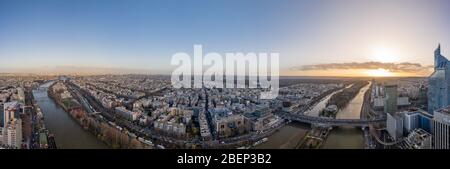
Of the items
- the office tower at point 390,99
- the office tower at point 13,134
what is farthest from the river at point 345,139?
the office tower at point 13,134

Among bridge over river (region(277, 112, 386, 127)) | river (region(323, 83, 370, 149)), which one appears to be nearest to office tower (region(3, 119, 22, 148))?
river (region(323, 83, 370, 149))

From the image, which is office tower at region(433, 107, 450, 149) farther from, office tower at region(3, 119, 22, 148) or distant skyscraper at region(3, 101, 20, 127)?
distant skyscraper at region(3, 101, 20, 127)

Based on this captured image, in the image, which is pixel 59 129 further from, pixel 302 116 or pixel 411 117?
pixel 411 117

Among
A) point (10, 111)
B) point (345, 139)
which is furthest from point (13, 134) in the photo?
point (345, 139)

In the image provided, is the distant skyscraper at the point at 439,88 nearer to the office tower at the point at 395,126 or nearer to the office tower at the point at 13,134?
the office tower at the point at 395,126

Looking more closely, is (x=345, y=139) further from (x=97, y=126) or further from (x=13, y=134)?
(x=13, y=134)
